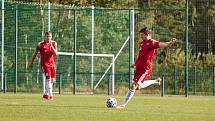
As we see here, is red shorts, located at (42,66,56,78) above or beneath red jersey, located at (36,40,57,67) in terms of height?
beneath

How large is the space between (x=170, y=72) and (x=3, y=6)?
9.47 m

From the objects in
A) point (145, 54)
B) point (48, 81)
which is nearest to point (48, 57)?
point (48, 81)

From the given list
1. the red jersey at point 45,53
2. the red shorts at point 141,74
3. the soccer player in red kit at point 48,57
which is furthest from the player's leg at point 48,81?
the red shorts at point 141,74

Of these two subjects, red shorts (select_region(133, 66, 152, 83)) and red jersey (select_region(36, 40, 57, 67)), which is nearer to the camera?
red shorts (select_region(133, 66, 152, 83))

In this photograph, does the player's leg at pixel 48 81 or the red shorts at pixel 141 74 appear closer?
the red shorts at pixel 141 74

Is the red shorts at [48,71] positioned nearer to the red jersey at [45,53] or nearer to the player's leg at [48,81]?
the player's leg at [48,81]

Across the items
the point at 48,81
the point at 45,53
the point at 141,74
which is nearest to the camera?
the point at 141,74

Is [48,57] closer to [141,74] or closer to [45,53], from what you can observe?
[45,53]

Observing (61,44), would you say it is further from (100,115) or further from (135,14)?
(100,115)

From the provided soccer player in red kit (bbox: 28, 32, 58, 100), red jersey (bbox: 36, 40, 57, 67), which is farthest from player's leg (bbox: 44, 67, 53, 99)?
red jersey (bbox: 36, 40, 57, 67)

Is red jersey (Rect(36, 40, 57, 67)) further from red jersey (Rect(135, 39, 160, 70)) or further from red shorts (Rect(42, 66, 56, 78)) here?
red jersey (Rect(135, 39, 160, 70))

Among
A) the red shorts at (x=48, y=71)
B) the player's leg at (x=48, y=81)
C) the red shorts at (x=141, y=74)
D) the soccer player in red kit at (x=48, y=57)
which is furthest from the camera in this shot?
the red shorts at (x=48, y=71)

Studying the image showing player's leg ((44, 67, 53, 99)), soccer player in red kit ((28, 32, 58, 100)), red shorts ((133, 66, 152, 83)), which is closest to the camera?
red shorts ((133, 66, 152, 83))

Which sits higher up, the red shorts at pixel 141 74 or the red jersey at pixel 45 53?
the red jersey at pixel 45 53
